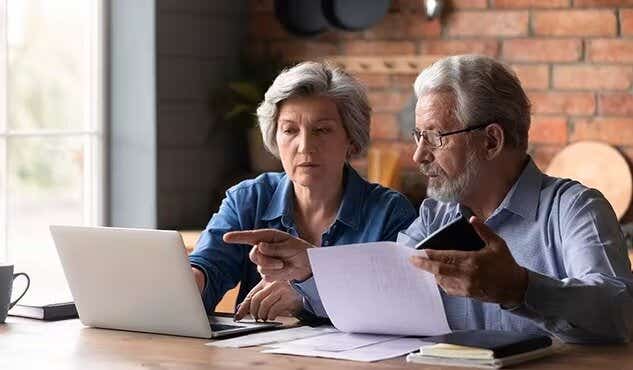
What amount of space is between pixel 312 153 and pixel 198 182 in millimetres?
1795

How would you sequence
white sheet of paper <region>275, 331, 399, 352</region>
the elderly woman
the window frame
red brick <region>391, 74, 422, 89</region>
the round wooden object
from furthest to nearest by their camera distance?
red brick <region>391, 74, 422, 89</region> < the window frame < the round wooden object < the elderly woman < white sheet of paper <region>275, 331, 399, 352</region>

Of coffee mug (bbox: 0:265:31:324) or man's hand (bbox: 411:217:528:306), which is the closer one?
man's hand (bbox: 411:217:528:306)

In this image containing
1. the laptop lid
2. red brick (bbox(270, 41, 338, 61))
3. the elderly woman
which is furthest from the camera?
red brick (bbox(270, 41, 338, 61))

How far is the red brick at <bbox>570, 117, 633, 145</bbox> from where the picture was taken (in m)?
4.40

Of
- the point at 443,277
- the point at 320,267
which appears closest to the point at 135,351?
the point at 320,267

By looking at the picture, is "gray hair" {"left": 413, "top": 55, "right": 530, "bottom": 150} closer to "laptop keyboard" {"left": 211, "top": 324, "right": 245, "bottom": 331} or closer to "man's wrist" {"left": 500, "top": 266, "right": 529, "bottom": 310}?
"man's wrist" {"left": 500, "top": 266, "right": 529, "bottom": 310}

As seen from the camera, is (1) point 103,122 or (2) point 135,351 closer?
(2) point 135,351

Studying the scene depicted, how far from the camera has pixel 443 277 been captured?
225 centimetres

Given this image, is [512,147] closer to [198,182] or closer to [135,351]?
[135,351]

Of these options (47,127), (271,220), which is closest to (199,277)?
(271,220)

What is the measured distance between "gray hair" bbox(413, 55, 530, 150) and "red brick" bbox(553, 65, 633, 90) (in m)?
1.77

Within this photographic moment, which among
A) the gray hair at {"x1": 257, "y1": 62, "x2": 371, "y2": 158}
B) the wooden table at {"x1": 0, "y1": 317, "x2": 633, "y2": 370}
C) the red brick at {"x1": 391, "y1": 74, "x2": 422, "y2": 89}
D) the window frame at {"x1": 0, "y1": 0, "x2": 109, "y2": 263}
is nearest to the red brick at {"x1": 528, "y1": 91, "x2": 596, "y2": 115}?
the red brick at {"x1": 391, "y1": 74, "x2": 422, "y2": 89}

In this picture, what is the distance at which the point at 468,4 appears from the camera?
464 cm

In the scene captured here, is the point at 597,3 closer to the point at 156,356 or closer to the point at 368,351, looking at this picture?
the point at 368,351
